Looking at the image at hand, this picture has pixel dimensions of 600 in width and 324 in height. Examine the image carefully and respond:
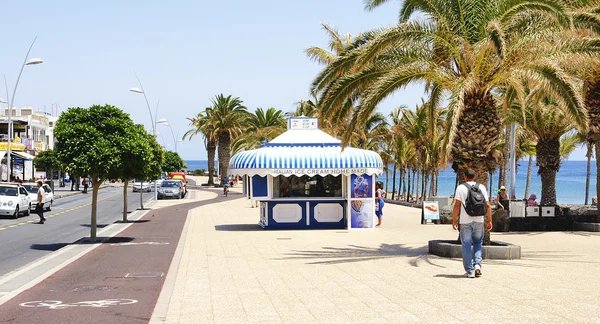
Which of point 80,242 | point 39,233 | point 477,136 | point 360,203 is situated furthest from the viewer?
point 39,233

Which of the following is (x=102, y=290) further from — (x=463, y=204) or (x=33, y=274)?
(x=463, y=204)

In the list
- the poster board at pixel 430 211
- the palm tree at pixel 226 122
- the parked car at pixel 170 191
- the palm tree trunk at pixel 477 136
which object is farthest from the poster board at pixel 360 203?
the palm tree at pixel 226 122

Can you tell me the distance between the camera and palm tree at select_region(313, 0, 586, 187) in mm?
14969

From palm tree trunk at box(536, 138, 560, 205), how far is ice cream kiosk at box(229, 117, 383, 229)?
10.1 metres

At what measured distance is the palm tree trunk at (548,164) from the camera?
102ft

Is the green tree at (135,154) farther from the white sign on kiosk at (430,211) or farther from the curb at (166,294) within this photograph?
the white sign on kiosk at (430,211)

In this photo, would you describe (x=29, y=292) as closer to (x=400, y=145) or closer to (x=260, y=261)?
(x=260, y=261)

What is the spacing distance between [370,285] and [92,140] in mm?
11332

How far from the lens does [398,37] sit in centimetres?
1548

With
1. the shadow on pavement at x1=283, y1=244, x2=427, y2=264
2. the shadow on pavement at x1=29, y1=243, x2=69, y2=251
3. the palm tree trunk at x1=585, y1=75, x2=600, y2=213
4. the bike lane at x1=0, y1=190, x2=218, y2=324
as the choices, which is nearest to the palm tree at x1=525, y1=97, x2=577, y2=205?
the palm tree trunk at x1=585, y1=75, x2=600, y2=213

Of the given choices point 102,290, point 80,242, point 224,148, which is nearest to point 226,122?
point 224,148

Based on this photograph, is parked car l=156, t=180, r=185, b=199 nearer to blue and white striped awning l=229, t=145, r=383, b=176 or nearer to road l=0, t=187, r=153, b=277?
road l=0, t=187, r=153, b=277

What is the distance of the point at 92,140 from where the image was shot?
20.0m

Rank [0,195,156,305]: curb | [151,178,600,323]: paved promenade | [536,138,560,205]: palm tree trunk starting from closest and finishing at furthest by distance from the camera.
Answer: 1. [151,178,600,323]: paved promenade
2. [0,195,156,305]: curb
3. [536,138,560,205]: palm tree trunk
